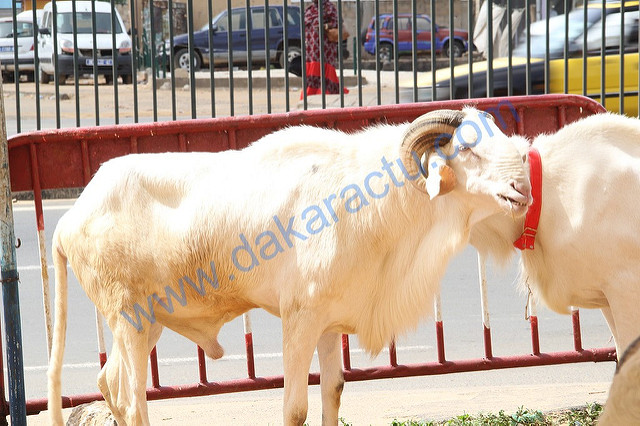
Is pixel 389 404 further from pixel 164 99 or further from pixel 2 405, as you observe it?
pixel 164 99

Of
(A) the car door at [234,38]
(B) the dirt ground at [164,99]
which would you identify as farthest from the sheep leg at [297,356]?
(A) the car door at [234,38]

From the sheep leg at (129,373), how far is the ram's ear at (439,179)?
4.73 ft

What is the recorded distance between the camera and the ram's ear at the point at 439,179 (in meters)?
3.74

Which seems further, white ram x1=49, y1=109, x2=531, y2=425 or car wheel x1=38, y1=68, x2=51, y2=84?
car wheel x1=38, y1=68, x2=51, y2=84

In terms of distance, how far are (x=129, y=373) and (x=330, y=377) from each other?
0.96m

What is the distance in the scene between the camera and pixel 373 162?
13.1 ft

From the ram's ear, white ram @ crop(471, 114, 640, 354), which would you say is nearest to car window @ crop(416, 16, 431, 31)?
white ram @ crop(471, 114, 640, 354)

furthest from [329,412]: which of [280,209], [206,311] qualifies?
[280,209]

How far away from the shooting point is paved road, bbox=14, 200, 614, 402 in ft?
22.1

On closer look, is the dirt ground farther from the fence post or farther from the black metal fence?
the fence post

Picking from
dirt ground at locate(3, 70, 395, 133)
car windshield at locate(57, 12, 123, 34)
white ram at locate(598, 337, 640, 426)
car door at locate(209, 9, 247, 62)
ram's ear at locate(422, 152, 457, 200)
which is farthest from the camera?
car door at locate(209, 9, 247, 62)

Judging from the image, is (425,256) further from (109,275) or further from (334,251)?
(109,275)

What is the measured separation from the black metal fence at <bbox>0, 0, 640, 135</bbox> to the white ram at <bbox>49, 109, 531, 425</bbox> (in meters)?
1.40

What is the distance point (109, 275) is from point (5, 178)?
647mm
